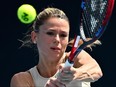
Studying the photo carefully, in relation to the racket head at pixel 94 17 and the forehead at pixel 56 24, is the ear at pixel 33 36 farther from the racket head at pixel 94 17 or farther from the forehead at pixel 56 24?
the racket head at pixel 94 17

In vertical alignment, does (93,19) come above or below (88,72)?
above

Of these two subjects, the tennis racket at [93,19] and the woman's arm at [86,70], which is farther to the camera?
the woman's arm at [86,70]

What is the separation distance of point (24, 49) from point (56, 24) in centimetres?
204

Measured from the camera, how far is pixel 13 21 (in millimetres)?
4539

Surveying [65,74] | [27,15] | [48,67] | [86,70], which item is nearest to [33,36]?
[48,67]

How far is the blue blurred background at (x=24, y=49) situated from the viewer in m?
4.47

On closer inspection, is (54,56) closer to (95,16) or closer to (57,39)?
(57,39)

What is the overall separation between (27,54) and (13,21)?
0.38 m

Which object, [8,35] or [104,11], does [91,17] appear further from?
[8,35]

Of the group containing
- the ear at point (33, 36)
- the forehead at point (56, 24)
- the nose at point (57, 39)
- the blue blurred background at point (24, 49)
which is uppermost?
the forehead at point (56, 24)

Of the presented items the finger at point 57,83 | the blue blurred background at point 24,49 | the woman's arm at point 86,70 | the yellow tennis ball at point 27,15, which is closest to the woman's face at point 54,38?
the woman's arm at point 86,70

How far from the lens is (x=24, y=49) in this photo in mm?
4496

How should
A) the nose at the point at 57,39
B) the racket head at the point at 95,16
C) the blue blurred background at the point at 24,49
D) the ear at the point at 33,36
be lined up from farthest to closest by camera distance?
the blue blurred background at the point at 24,49 → the ear at the point at 33,36 → the nose at the point at 57,39 → the racket head at the point at 95,16

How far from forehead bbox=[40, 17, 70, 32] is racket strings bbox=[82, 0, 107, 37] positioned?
5.7 inches
